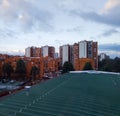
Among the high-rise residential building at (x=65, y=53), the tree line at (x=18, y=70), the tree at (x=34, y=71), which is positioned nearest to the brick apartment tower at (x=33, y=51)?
the high-rise residential building at (x=65, y=53)

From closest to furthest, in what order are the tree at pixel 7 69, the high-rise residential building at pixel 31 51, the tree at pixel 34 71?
the tree at pixel 7 69, the tree at pixel 34 71, the high-rise residential building at pixel 31 51

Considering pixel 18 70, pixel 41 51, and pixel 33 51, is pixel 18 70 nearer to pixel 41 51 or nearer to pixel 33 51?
pixel 41 51

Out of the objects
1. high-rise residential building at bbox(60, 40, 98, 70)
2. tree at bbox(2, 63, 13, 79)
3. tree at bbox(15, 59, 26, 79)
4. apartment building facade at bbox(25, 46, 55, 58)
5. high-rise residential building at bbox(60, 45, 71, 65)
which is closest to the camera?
tree at bbox(2, 63, 13, 79)

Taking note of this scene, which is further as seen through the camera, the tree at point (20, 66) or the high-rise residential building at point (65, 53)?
the high-rise residential building at point (65, 53)

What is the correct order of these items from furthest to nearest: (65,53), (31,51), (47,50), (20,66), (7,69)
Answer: (31,51) → (47,50) → (65,53) → (20,66) → (7,69)

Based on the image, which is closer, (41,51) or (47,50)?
(47,50)

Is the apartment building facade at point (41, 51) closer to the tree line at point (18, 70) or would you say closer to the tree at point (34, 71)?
the tree line at point (18, 70)

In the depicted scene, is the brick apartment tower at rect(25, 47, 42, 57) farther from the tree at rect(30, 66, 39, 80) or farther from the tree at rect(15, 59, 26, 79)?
the tree at rect(15, 59, 26, 79)

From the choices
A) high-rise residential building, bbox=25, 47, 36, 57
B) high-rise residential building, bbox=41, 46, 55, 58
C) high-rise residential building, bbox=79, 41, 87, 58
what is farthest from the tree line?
high-rise residential building, bbox=25, 47, 36, 57

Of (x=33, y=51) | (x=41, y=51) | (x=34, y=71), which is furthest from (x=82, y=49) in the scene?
(x=33, y=51)

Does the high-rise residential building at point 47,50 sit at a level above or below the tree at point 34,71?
above

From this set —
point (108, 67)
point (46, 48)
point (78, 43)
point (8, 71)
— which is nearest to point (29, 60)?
point (8, 71)
